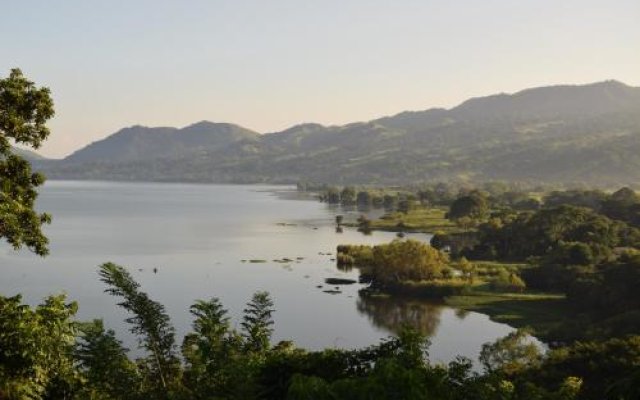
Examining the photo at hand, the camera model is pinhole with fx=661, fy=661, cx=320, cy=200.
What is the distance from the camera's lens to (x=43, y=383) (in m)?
25.8

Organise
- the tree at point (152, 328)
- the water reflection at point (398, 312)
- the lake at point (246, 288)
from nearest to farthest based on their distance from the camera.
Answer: the tree at point (152, 328)
the lake at point (246, 288)
the water reflection at point (398, 312)

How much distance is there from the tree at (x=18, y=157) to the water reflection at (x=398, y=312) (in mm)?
71958

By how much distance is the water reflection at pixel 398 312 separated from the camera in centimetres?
9850

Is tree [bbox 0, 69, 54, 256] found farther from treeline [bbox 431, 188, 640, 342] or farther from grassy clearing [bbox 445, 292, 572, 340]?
grassy clearing [bbox 445, 292, 572, 340]

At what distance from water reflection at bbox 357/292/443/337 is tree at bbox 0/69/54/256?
72.0 metres

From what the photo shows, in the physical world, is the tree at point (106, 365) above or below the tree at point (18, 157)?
below

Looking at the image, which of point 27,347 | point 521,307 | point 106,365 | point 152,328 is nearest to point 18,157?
point 27,347

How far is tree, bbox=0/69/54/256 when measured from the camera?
2739cm

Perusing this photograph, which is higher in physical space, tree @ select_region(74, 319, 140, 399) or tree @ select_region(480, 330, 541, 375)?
tree @ select_region(74, 319, 140, 399)

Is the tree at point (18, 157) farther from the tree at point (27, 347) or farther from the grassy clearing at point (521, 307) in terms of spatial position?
the grassy clearing at point (521, 307)

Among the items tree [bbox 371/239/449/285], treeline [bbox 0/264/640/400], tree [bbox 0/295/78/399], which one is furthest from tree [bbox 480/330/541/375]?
tree [bbox 371/239/449/285]

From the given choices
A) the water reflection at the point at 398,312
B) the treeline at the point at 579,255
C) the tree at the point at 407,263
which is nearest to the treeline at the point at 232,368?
the treeline at the point at 579,255

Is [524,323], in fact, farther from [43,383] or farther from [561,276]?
[43,383]

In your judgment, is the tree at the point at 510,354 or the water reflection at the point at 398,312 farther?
the water reflection at the point at 398,312
